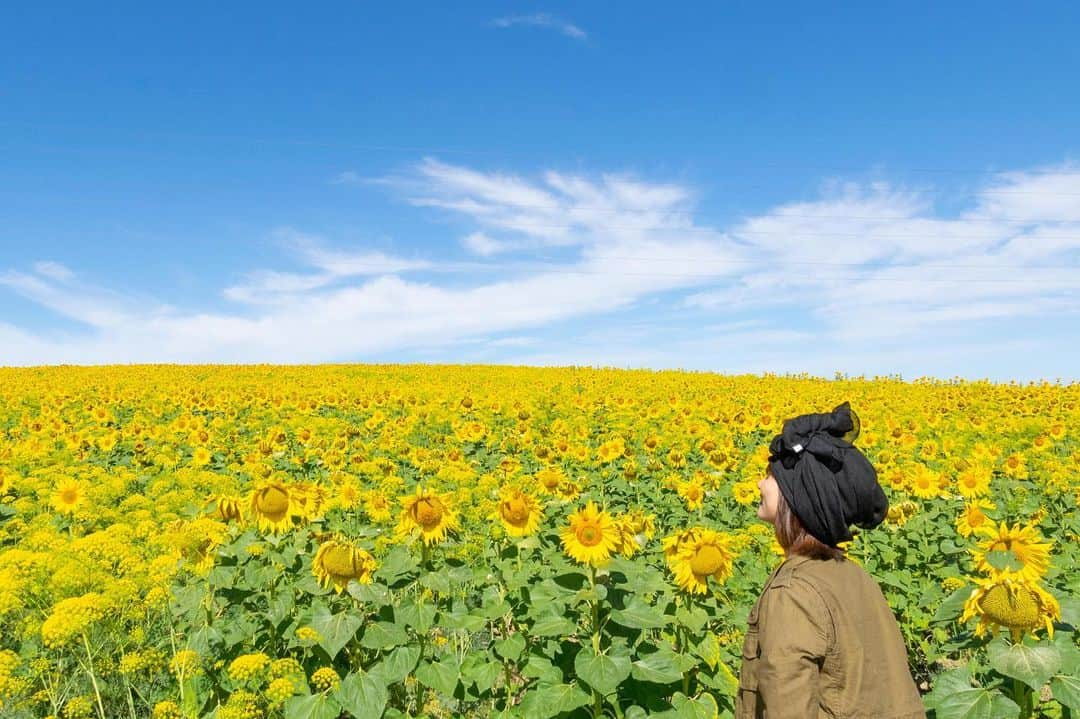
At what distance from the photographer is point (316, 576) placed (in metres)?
3.65

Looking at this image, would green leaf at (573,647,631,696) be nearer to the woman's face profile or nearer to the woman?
the woman

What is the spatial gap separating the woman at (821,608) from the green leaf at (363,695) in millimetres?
1616

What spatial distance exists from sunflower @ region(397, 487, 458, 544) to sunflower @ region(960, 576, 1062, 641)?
2430 millimetres

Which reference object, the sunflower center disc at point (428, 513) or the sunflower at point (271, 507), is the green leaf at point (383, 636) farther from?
the sunflower at point (271, 507)

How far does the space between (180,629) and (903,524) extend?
250 inches

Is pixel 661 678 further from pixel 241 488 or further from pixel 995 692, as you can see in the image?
pixel 241 488

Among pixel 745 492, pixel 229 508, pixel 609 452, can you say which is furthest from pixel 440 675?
pixel 609 452

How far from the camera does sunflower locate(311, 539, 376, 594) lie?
3498 millimetres

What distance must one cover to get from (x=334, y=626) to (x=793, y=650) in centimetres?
207

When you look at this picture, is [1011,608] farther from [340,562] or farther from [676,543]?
[340,562]

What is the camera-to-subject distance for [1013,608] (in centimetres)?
270

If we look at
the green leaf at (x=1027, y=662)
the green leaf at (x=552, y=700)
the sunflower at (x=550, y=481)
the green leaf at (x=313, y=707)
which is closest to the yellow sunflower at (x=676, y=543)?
the green leaf at (x=552, y=700)

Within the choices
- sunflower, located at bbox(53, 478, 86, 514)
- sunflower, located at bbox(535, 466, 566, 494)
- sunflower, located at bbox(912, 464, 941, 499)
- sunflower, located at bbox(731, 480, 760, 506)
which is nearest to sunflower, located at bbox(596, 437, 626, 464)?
sunflower, located at bbox(731, 480, 760, 506)

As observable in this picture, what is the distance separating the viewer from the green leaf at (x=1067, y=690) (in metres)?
2.61
